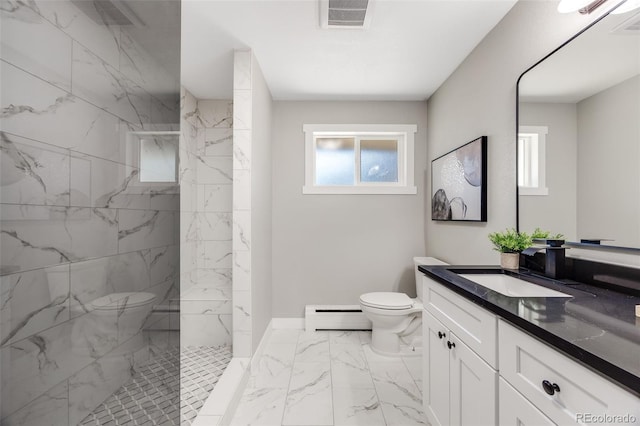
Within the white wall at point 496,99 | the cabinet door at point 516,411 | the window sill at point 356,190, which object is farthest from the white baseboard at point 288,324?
the cabinet door at point 516,411

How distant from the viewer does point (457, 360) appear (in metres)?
1.29

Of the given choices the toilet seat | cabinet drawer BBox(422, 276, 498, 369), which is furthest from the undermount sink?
the toilet seat

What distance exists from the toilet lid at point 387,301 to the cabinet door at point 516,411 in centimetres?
153

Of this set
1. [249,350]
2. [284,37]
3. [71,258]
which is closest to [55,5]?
[71,258]

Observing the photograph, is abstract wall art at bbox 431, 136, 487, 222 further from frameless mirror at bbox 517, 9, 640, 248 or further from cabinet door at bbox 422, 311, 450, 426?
cabinet door at bbox 422, 311, 450, 426

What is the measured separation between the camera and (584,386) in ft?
2.20

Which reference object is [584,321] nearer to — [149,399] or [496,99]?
[149,399]

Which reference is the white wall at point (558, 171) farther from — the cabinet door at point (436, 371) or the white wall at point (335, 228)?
the white wall at point (335, 228)

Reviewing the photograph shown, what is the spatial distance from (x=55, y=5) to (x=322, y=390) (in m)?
2.28

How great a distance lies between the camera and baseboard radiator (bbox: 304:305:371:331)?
122 inches

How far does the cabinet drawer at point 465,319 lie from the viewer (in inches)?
40.9

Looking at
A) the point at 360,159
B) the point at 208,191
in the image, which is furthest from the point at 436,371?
the point at 208,191

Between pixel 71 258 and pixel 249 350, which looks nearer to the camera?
pixel 71 258

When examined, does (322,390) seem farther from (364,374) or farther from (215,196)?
(215,196)
